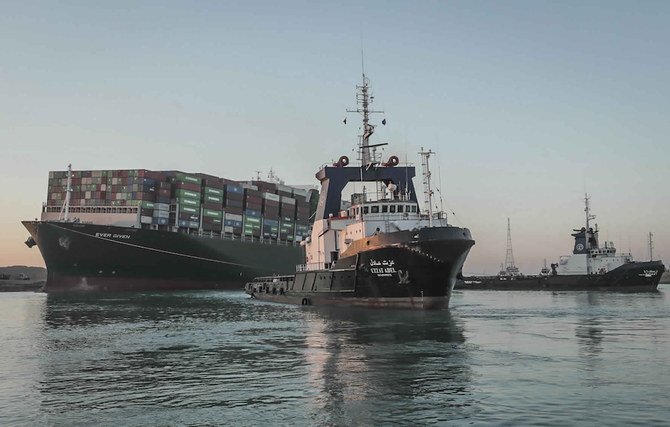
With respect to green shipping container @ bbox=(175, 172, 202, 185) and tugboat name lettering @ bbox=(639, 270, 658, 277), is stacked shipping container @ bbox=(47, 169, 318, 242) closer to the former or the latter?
green shipping container @ bbox=(175, 172, 202, 185)

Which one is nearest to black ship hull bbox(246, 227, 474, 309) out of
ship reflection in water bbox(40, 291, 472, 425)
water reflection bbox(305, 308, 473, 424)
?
water reflection bbox(305, 308, 473, 424)

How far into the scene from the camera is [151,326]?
29.4 m

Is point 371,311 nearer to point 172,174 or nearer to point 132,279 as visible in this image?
point 132,279

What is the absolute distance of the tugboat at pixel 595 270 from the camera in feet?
276

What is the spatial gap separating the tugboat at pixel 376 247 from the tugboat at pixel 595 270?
53.1 meters

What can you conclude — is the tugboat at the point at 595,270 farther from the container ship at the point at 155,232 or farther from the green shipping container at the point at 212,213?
the green shipping container at the point at 212,213

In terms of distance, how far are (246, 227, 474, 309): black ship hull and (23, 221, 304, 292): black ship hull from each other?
24618 millimetres

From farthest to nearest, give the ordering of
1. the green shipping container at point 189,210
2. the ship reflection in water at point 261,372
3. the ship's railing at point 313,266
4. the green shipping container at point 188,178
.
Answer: the green shipping container at point 188,178, the green shipping container at point 189,210, the ship's railing at point 313,266, the ship reflection in water at point 261,372

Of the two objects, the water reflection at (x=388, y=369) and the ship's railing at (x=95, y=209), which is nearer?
the water reflection at (x=388, y=369)

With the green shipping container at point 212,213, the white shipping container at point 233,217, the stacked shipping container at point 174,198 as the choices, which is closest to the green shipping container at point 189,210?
the stacked shipping container at point 174,198

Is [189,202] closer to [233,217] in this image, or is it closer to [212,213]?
[212,213]

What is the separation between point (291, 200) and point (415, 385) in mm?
95772

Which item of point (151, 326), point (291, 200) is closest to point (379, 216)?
point (151, 326)

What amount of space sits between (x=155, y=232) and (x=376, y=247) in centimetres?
4763
